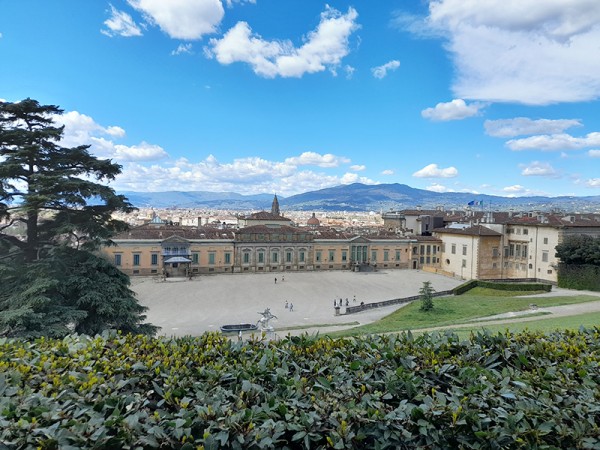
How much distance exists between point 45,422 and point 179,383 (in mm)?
1132

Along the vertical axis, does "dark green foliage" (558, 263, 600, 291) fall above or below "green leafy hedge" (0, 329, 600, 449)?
below

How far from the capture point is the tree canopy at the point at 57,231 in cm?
1470

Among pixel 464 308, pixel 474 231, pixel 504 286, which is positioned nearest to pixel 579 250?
pixel 504 286

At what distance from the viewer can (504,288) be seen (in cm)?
3712

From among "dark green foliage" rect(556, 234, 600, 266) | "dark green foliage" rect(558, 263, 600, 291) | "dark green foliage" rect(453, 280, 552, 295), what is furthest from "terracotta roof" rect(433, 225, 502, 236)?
"dark green foliage" rect(453, 280, 552, 295)

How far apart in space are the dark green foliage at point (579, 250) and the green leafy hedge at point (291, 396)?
37.8 m

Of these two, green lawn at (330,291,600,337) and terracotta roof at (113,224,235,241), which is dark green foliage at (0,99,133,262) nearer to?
green lawn at (330,291,600,337)

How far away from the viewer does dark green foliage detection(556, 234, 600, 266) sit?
35.9m

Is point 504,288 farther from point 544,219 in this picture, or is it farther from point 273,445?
point 273,445

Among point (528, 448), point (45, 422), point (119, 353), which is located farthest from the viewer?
point (119, 353)

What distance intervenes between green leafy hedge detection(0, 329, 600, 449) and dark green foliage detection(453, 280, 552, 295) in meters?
34.8

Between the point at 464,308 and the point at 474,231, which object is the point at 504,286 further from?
the point at 474,231

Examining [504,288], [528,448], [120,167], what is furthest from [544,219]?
[528,448]

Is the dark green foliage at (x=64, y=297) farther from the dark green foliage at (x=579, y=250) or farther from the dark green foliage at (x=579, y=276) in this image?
the dark green foliage at (x=579, y=250)
